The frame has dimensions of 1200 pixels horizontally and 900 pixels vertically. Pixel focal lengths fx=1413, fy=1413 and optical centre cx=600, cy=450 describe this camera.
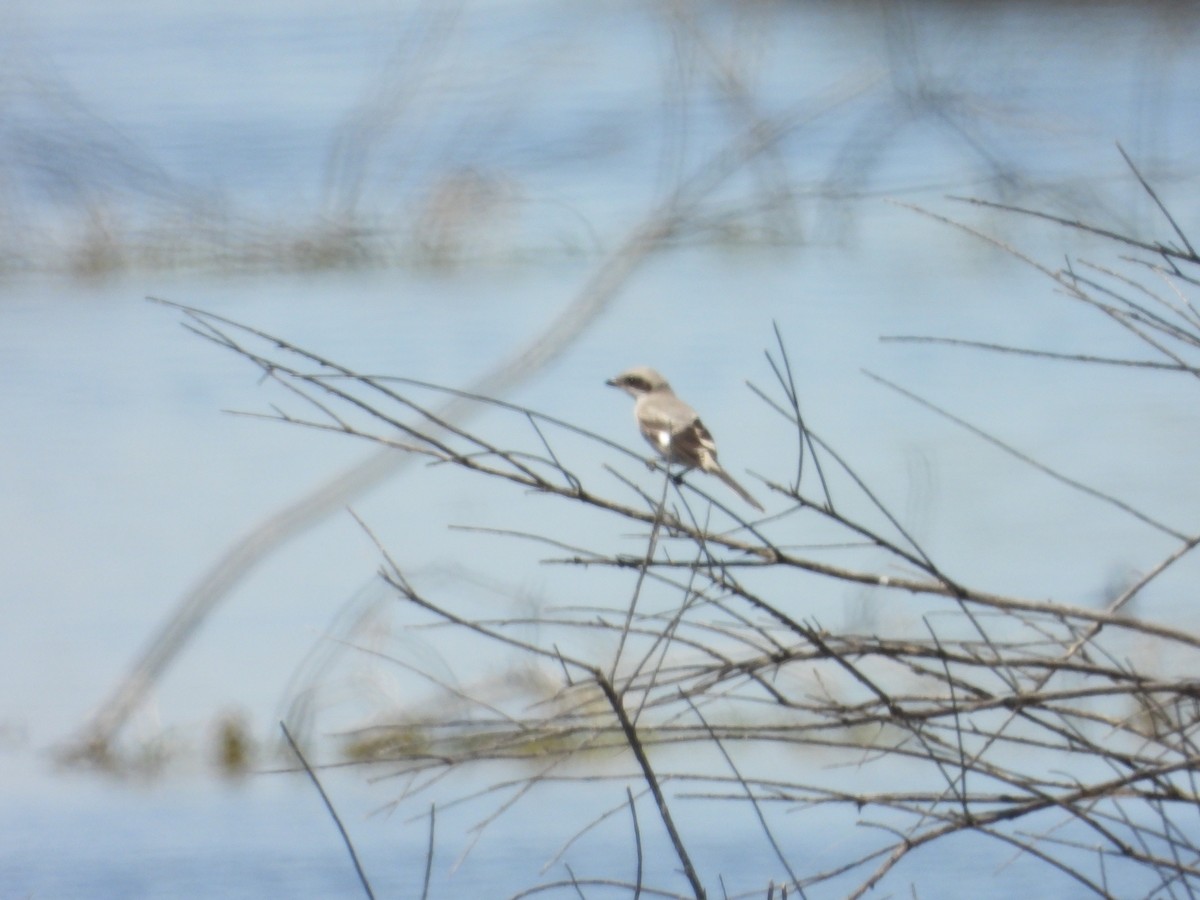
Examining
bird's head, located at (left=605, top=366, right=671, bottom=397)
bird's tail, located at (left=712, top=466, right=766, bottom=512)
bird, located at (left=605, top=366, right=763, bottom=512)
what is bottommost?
bird's tail, located at (left=712, top=466, right=766, bottom=512)

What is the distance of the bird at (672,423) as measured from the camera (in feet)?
5.73

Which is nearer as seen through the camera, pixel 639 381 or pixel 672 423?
pixel 672 423

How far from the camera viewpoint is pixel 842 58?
6.57ft

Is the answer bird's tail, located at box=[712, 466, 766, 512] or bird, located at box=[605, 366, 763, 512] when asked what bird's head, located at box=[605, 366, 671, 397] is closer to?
bird, located at box=[605, 366, 763, 512]

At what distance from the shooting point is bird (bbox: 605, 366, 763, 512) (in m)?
1.75

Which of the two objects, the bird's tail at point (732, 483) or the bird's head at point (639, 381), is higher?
the bird's head at point (639, 381)

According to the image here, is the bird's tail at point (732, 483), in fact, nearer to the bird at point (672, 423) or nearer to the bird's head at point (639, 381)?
the bird at point (672, 423)

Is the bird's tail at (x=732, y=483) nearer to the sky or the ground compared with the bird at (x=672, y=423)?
nearer to the ground

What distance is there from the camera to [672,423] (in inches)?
66.6

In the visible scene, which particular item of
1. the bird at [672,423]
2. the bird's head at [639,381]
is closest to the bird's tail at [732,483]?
the bird at [672,423]

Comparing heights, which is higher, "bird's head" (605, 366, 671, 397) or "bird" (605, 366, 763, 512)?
"bird's head" (605, 366, 671, 397)

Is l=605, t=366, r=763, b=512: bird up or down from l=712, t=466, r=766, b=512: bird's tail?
up

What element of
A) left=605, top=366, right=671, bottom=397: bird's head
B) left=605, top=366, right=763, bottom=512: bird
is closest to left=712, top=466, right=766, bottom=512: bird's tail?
left=605, top=366, right=763, bottom=512: bird

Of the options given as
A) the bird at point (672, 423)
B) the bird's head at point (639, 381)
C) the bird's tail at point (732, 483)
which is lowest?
the bird's tail at point (732, 483)
